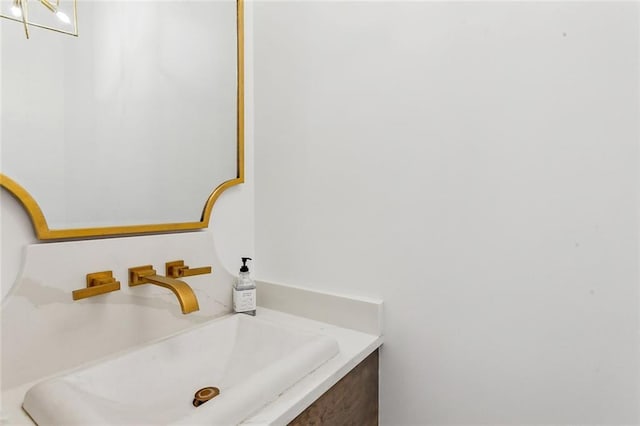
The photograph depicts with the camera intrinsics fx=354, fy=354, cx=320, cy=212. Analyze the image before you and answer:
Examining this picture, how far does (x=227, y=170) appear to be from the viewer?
1144 mm

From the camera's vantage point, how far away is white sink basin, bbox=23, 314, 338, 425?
1.91 feet

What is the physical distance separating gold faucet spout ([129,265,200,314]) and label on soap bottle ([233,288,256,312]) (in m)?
0.26

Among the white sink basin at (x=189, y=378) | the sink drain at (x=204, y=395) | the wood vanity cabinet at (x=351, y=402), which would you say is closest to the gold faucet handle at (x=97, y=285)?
the white sink basin at (x=189, y=378)

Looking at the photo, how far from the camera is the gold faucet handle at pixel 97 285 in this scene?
30.7 inches

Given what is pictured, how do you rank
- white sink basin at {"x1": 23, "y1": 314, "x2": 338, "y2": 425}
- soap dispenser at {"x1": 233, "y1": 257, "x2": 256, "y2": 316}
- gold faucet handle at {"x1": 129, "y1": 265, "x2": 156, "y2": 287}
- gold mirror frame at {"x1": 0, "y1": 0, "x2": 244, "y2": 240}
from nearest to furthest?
white sink basin at {"x1": 23, "y1": 314, "x2": 338, "y2": 425}
gold mirror frame at {"x1": 0, "y1": 0, "x2": 244, "y2": 240}
gold faucet handle at {"x1": 129, "y1": 265, "x2": 156, "y2": 287}
soap dispenser at {"x1": 233, "y1": 257, "x2": 256, "y2": 316}

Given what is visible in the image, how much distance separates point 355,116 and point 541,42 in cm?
47

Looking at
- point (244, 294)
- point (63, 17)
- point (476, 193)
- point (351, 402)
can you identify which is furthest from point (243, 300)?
point (63, 17)

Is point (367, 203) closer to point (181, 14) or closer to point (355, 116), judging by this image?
point (355, 116)

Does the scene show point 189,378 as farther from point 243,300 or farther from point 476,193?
point 476,193

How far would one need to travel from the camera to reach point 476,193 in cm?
86

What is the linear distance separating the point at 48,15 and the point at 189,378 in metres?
0.88

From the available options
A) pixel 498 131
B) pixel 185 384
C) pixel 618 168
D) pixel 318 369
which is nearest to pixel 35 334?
pixel 185 384

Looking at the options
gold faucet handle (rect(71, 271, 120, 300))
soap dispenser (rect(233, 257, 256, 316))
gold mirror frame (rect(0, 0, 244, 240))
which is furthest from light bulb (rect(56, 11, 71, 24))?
soap dispenser (rect(233, 257, 256, 316))

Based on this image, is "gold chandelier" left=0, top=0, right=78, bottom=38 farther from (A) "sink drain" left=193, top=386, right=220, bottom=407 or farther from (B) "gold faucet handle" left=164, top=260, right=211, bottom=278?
(A) "sink drain" left=193, top=386, right=220, bottom=407
